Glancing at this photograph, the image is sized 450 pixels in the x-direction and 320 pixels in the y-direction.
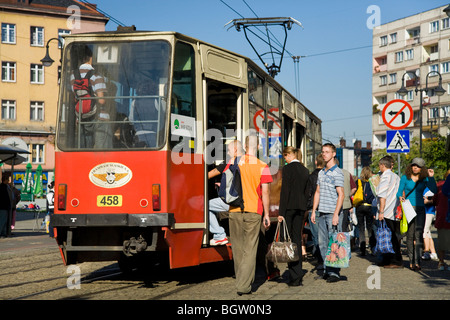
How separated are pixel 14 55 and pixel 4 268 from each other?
48.6 meters

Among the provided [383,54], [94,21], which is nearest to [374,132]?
[383,54]

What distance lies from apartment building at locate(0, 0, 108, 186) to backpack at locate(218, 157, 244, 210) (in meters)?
49.8

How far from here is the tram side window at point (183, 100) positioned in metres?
9.24

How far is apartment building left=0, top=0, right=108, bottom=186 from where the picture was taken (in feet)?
188

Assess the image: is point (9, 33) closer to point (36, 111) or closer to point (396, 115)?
point (36, 111)

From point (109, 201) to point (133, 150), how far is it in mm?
736

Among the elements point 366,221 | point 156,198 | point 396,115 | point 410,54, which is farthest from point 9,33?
point 156,198

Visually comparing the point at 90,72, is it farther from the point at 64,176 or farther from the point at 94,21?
the point at 94,21

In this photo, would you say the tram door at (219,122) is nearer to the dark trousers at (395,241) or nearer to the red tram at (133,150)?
→ the red tram at (133,150)

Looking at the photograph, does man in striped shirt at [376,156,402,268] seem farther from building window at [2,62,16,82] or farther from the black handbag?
building window at [2,62,16,82]

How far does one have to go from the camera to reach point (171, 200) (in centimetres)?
901

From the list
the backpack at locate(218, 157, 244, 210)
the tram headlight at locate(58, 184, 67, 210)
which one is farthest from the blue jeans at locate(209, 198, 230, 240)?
the tram headlight at locate(58, 184, 67, 210)

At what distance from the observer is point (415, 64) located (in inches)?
3349

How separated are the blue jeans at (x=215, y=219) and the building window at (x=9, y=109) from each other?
50.7 meters
